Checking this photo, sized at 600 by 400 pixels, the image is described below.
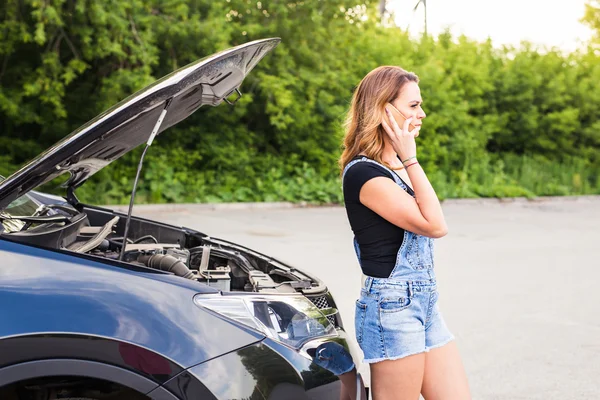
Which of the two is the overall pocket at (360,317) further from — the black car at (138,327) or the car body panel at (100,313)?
the car body panel at (100,313)

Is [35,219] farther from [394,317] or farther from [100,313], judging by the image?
[394,317]

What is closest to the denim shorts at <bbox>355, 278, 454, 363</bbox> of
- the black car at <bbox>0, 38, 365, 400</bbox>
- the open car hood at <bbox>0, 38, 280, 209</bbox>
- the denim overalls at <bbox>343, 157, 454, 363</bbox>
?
the denim overalls at <bbox>343, 157, 454, 363</bbox>

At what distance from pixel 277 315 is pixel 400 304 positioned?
44 cm

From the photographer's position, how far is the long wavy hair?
2.81 m

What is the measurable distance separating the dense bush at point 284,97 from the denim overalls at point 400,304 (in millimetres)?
11076

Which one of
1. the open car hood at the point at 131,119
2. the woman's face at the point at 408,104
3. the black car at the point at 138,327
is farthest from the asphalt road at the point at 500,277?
the open car hood at the point at 131,119

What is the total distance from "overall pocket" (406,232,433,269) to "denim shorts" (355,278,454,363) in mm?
66

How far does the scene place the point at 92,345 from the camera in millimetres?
2268

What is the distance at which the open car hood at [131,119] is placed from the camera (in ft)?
8.31

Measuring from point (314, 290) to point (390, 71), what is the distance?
96cm

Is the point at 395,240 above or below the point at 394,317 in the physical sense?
above

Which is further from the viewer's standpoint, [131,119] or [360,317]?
[360,317]

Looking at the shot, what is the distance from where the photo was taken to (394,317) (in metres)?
2.70

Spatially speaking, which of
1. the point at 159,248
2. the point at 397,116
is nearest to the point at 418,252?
the point at 397,116
